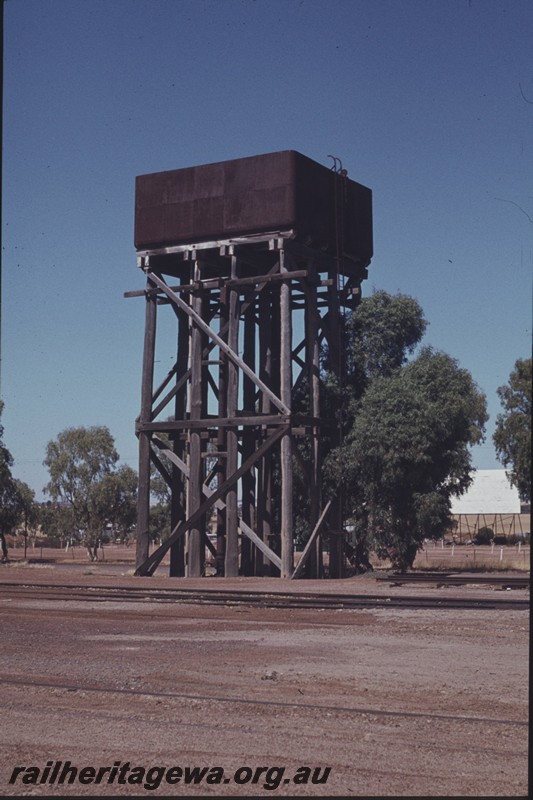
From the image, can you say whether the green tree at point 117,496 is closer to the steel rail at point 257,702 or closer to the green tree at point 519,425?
the green tree at point 519,425

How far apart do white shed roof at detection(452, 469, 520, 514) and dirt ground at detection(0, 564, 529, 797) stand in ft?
212

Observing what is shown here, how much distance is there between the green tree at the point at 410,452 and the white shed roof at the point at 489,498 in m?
48.1

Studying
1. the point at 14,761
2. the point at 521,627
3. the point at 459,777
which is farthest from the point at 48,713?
the point at 521,627

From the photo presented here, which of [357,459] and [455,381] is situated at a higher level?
[455,381]

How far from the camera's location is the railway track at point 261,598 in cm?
2058

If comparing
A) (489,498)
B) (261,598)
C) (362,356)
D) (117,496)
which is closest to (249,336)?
(362,356)

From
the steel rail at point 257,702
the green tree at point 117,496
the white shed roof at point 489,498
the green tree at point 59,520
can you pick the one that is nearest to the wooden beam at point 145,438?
the steel rail at point 257,702

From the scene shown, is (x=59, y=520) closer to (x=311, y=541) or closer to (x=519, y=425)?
(x=311, y=541)

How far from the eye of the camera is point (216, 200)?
1329 inches

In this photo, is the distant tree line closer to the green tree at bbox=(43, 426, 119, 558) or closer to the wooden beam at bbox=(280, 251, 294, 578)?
the wooden beam at bbox=(280, 251, 294, 578)

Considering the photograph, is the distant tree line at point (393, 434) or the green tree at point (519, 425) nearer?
the green tree at point (519, 425)

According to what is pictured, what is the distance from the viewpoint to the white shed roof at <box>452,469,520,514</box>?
267 feet

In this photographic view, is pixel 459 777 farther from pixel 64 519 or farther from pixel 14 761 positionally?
pixel 64 519

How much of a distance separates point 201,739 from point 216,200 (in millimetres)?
26679
